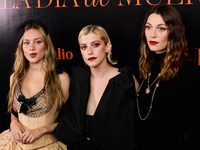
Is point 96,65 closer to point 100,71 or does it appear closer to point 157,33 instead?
point 100,71

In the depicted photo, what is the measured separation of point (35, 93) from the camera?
2344 millimetres

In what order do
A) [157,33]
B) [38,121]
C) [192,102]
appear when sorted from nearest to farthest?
1. [192,102]
2. [157,33]
3. [38,121]

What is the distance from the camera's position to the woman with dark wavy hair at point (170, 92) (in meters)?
1.91

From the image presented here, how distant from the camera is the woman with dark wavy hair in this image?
75.3 inches

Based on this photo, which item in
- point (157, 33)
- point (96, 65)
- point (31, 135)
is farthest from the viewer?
point (31, 135)

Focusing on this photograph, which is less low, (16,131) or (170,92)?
(170,92)

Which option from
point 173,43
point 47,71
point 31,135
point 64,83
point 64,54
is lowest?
point 31,135

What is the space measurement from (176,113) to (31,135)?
1.24 m

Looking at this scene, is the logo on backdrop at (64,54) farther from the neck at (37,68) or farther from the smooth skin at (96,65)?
the smooth skin at (96,65)

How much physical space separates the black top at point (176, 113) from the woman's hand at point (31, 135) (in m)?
0.94

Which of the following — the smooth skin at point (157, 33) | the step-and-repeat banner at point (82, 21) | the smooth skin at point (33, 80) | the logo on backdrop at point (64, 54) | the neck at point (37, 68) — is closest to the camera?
the smooth skin at point (157, 33)

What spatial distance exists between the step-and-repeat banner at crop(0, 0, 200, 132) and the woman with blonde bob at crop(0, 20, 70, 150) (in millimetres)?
600

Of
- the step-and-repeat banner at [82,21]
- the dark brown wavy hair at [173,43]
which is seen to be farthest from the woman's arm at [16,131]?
the dark brown wavy hair at [173,43]

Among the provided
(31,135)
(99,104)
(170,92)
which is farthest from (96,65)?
(31,135)
